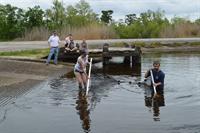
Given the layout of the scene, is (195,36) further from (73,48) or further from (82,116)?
(82,116)

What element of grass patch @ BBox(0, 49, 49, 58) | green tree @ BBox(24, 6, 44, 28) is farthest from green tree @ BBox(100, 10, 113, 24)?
grass patch @ BBox(0, 49, 49, 58)

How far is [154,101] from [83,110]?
316 centimetres

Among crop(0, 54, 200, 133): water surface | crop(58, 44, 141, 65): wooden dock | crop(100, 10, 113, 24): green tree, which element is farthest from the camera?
crop(100, 10, 113, 24): green tree

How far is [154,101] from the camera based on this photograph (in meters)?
18.4

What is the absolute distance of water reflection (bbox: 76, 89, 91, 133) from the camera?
14.3m

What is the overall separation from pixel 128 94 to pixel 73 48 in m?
13.4

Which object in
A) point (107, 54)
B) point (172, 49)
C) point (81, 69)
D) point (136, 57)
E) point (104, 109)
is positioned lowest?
point (104, 109)

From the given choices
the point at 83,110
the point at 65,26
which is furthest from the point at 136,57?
the point at 65,26

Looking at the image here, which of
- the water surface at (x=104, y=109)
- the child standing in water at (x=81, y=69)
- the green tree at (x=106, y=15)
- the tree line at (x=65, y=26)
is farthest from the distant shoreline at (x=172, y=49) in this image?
the green tree at (x=106, y=15)

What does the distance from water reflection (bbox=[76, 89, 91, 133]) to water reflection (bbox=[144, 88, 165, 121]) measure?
6.85ft

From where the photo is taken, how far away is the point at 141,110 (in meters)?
16.7

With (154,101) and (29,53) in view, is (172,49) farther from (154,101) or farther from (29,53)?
(154,101)

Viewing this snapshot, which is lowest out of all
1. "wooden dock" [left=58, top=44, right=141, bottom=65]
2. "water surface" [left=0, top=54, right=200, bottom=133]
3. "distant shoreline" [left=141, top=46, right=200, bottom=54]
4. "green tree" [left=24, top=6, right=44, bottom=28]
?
"water surface" [left=0, top=54, right=200, bottom=133]

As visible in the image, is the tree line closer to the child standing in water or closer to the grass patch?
the grass patch
